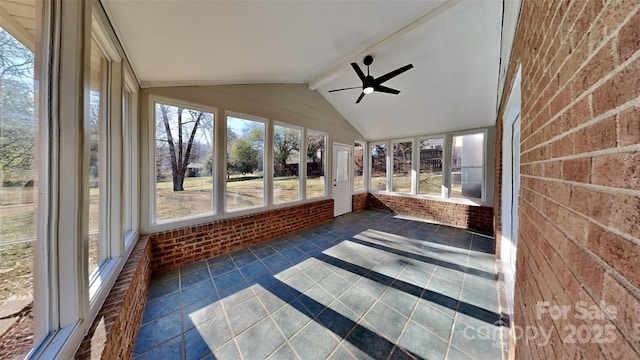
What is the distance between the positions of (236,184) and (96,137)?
193 cm

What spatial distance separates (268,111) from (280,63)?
100cm

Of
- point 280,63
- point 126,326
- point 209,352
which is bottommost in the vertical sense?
point 209,352

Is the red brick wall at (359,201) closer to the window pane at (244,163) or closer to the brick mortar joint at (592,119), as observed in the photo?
the window pane at (244,163)

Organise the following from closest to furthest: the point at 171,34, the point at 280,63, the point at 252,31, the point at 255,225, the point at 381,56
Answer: the point at 171,34, the point at 252,31, the point at 280,63, the point at 381,56, the point at 255,225

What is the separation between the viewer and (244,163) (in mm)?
3494

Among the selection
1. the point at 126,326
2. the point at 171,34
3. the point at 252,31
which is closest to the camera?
the point at 126,326

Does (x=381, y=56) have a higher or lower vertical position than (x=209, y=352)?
higher

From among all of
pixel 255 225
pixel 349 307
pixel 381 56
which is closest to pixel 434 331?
pixel 349 307

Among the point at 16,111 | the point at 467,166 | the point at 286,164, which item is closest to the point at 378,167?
the point at 467,166

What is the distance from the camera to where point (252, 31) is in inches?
77.8

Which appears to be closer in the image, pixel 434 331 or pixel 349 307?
pixel 434 331

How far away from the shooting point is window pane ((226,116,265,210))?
332cm

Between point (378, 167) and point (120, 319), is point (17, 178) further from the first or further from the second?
point (378, 167)

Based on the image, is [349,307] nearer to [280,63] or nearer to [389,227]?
[389,227]
